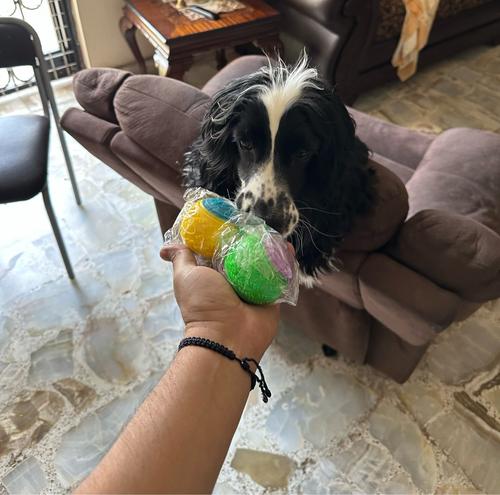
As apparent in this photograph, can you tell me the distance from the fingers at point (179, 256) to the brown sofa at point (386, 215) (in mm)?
356

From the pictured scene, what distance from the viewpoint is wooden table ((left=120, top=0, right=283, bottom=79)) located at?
86.1 inches

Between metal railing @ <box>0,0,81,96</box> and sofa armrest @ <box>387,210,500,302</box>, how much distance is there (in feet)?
8.22

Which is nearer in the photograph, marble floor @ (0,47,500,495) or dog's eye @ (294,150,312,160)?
dog's eye @ (294,150,312,160)

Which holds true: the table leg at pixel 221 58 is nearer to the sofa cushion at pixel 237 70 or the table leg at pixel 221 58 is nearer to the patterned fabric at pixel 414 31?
the patterned fabric at pixel 414 31

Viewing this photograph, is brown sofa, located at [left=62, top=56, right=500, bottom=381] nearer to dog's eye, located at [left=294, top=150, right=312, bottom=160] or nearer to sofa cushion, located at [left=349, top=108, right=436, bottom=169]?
sofa cushion, located at [left=349, top=108, right=436, bottom=169]

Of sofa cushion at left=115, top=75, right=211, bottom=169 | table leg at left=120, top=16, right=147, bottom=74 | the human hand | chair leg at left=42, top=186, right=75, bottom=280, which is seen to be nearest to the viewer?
the human hand

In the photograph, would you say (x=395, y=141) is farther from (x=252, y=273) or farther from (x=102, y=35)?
(x=102, y=35)

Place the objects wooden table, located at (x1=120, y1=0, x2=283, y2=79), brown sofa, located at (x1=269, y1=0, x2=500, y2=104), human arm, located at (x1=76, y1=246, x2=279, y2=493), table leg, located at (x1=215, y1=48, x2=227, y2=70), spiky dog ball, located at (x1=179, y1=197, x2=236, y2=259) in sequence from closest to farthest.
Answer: human arm, located at (x1=76, y1=246, x2=279, y2=493), spiky dog ball, located at (x1=179, y1=197, x2=236, y2=259), wooden table, located at (x1=120, y1=0, x2=283, y2=79), brown sofa, located at (x1=269, y1=0, x2=500, y2=104), table leg, located at (x1=215, y1=48, x2=227, y2=70)

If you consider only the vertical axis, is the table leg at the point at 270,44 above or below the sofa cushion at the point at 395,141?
above

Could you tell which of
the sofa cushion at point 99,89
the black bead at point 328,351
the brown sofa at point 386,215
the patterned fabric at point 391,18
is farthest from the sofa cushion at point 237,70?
A: the patterned fabric at point 391,18

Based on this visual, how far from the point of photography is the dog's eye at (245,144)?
112 centimetres

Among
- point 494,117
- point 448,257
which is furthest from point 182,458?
point 494,117

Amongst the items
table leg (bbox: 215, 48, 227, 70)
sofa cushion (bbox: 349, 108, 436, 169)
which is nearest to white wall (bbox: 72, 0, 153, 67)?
table leg (bbox: 215, 48, 227, 70)

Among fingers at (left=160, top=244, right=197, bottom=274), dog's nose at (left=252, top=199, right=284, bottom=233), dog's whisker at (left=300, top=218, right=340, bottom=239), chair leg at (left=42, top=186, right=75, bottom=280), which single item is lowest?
chair leg at (left=42, top=186, right=75, bottom=280)
